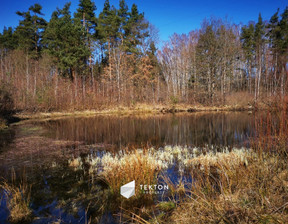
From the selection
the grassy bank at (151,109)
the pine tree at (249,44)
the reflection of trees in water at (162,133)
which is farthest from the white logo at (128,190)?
the pine tree at (249,44)

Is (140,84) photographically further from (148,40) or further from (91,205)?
(91,205)

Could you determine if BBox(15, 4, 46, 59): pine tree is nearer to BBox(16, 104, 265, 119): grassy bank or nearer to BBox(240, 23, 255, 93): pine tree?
BBox(16, 104, 265, 119): grassy bank

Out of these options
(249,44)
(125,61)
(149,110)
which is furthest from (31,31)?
(249,44)

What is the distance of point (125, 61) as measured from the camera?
30.6 m

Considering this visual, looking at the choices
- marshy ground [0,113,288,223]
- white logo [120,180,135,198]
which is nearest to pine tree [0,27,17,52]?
marshy ground [0,113,288,223]

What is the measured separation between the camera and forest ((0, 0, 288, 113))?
25.9 m

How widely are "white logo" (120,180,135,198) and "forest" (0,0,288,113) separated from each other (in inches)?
854

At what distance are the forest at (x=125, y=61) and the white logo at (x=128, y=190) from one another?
2170 cm

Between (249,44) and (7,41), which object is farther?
(7,41)

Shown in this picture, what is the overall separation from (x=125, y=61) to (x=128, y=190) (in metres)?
28.8

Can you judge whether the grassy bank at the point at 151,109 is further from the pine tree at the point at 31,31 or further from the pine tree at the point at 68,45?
the pine tree at the point at 31,31

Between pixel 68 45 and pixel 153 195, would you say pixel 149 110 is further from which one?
Result: pixel 153 195

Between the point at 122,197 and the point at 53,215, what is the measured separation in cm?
125

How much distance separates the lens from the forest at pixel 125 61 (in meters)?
25.9
